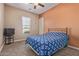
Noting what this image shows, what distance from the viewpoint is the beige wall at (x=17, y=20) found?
1467mm

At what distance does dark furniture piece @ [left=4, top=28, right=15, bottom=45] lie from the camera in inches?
58.9

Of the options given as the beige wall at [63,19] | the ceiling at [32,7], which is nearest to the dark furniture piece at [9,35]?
the ceiling at [32,7]

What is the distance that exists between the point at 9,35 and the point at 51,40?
0.76m

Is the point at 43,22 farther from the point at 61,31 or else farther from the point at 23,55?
the point at 23,55

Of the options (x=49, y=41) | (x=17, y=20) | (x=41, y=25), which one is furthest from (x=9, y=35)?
(x=49, y=41)

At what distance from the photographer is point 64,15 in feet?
5.37

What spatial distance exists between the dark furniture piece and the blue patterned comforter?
280 mm

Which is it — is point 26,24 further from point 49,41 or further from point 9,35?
point 49,41

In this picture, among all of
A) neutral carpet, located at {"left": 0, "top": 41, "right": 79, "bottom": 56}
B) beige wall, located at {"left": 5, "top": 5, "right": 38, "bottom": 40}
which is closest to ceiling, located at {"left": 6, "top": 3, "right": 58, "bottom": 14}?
beige wall, located at {"left": 5, "top": 5, "right": 38, "bottom": 40}

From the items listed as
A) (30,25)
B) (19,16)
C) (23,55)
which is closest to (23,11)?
(19,16)

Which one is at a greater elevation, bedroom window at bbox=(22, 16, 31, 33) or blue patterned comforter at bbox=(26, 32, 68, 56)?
bedroom window at bbox=(22, 16, 31, 33)

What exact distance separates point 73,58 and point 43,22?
801 mm

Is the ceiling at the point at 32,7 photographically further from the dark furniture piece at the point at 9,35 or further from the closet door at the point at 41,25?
the dark furniture piece at the point at 9,35

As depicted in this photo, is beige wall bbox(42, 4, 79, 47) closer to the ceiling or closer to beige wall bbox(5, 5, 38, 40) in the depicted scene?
the ceiling
